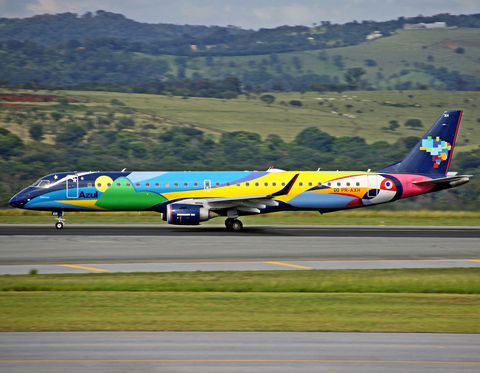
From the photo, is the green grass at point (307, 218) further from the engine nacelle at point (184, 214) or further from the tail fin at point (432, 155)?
the engine nacelle at point (184, 214)

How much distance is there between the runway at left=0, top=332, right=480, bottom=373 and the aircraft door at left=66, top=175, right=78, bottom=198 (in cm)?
2406

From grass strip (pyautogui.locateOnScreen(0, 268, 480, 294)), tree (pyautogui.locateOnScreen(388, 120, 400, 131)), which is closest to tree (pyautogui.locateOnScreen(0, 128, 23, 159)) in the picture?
grass strip (pyautogui.locateOnScreen(0, 268, 480, 294))

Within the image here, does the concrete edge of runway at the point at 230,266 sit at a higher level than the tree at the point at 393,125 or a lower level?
lower

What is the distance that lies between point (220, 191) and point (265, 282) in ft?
56.6

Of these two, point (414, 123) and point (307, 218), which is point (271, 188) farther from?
point (414, 123)

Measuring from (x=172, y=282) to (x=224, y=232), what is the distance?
16.0m

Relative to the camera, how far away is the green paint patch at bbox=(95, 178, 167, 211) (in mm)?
35625

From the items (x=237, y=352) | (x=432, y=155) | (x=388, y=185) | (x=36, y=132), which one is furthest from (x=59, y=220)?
(x=36, y=132)

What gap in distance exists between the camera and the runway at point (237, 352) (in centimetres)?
1058

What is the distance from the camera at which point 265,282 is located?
1931cm

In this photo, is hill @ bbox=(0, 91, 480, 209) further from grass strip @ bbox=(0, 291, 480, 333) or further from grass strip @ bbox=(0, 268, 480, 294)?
grass strip @ bbox=(0, 291, 480, 333)

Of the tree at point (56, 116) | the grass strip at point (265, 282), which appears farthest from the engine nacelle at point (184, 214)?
the tree at point (56, 116)

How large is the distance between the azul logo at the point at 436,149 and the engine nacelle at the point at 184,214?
15.5 m

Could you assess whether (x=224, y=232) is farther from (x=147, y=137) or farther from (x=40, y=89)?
(x=40, y=89)
